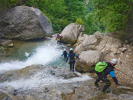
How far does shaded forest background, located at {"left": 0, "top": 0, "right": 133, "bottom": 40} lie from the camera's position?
18.5 meters

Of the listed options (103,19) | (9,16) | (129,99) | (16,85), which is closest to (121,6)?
(103,19)

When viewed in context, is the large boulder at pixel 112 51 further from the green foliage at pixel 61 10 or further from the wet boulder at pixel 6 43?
Answer: the green foliage at pixel 61 10

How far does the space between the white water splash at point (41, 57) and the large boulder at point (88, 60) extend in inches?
136

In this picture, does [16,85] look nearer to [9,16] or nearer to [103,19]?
[103,19]

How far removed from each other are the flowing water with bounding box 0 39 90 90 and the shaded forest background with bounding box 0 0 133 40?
4960 mm

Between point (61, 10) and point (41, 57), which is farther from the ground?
point (61, 10)

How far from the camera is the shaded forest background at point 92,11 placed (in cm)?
1853

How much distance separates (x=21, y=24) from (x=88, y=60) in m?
10.4

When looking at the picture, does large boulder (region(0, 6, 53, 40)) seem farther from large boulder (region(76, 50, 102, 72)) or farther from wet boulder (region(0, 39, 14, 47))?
large boulder (region(76, 50, 102, 72))

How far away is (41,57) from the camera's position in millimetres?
20812

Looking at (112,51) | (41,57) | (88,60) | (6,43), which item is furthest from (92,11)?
(6,43)

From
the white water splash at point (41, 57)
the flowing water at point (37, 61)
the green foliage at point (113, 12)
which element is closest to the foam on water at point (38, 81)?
the flowing water at point (37, 61)

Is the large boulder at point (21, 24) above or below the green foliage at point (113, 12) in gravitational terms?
below

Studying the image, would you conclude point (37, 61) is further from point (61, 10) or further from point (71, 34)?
point (61, 10)
